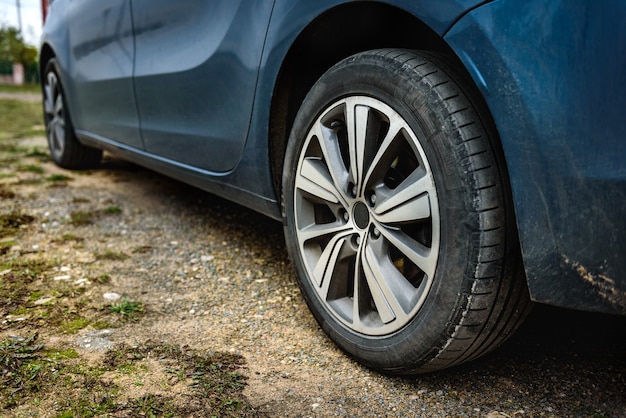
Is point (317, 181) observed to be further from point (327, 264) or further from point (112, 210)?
point (112, 210)

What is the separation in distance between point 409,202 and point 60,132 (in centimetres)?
372

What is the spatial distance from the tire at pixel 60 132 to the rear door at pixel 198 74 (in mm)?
1725

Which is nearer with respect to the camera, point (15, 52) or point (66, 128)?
point (66, 128)

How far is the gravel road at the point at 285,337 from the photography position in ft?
4.98

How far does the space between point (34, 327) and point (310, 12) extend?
1339 mm

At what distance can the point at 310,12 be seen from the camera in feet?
5.62

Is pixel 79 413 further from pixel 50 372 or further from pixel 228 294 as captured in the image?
pixel 228 294

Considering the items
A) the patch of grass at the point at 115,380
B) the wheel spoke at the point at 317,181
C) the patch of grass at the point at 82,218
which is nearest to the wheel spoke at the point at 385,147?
the wheel spoke at the point at 317,181

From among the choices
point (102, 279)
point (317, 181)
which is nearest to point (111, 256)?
point (102, 279)

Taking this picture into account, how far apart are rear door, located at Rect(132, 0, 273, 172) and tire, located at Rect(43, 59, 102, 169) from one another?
1725 millimetres

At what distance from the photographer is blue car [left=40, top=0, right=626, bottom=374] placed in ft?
3.86

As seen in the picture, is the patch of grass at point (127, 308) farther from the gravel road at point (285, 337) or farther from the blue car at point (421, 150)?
the blue car at point (421, 150)

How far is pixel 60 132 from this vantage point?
445cm

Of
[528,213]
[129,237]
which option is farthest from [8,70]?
[528,213]
